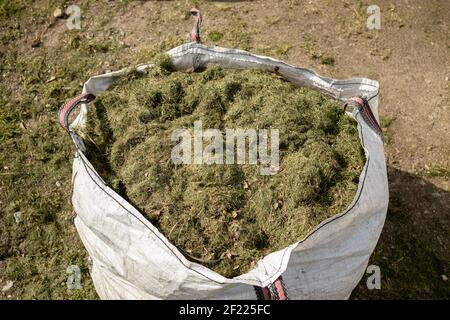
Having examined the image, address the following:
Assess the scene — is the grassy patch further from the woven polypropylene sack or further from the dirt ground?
the woven polypropylene sack

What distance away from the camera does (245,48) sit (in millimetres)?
3326

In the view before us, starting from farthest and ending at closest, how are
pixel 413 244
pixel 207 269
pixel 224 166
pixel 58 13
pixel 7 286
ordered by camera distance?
pixel 58 13
pixel 413 244
pixel 7 286
pixel 224 166
pixel 207 269

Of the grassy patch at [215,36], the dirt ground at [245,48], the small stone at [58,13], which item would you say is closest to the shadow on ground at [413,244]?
the dirt ground at [245,48]

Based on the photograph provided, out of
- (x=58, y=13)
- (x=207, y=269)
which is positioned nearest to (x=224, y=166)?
(x=207, y=269)

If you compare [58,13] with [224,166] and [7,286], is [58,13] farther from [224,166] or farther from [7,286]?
[224,166]

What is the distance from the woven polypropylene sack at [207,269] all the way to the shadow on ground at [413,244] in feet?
2.33

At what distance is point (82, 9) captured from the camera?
11.6 ft

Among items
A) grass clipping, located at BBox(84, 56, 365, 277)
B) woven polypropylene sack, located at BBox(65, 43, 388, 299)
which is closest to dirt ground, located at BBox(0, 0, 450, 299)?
woven polypropylene sack, located at BBox(65, 43, 388, 299)

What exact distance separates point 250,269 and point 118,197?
1.85 feet

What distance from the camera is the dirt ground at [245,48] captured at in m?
2.57

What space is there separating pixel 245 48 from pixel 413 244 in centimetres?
169

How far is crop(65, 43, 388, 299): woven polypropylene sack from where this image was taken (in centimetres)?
166

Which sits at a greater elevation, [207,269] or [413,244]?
[207,269]
